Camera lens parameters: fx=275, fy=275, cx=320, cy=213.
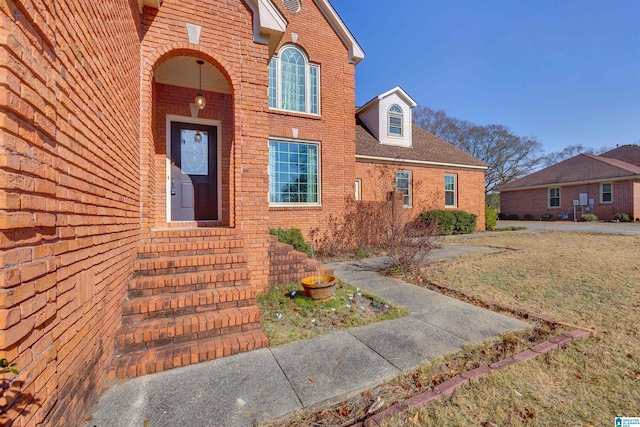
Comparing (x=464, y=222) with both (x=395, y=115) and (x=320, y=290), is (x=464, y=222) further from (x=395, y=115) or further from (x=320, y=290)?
(x=320, y=290)

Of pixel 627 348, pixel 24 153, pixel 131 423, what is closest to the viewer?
pixel 24 153

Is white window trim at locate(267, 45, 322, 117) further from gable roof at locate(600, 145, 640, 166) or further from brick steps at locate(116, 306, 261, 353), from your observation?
gable roof at locate(600, 145, 640, 166)

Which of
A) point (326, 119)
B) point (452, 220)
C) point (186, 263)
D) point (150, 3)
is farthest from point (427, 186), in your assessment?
point (150, 3)

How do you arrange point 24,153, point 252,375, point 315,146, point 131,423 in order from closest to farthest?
point 24,153 < point 131,423 < point 252,375 < point 315,146

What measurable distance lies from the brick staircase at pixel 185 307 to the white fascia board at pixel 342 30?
8174 millimetres

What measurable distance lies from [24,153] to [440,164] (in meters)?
14.2

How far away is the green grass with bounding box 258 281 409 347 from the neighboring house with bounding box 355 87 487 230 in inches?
282

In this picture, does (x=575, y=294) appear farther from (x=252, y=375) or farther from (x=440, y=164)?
(x=440, y=164)

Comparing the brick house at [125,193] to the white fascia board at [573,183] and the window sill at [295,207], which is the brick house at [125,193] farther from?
the white fascia board at [573,183]

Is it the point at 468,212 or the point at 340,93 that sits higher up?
the point at 340,93

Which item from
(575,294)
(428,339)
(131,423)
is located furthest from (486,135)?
(131,423)

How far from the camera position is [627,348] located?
9.57ft

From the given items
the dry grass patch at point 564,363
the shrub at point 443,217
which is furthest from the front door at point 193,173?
the shrub at point 443,217

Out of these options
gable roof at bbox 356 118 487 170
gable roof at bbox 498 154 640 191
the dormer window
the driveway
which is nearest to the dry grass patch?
gable roof at bbox 356 118 487 170
